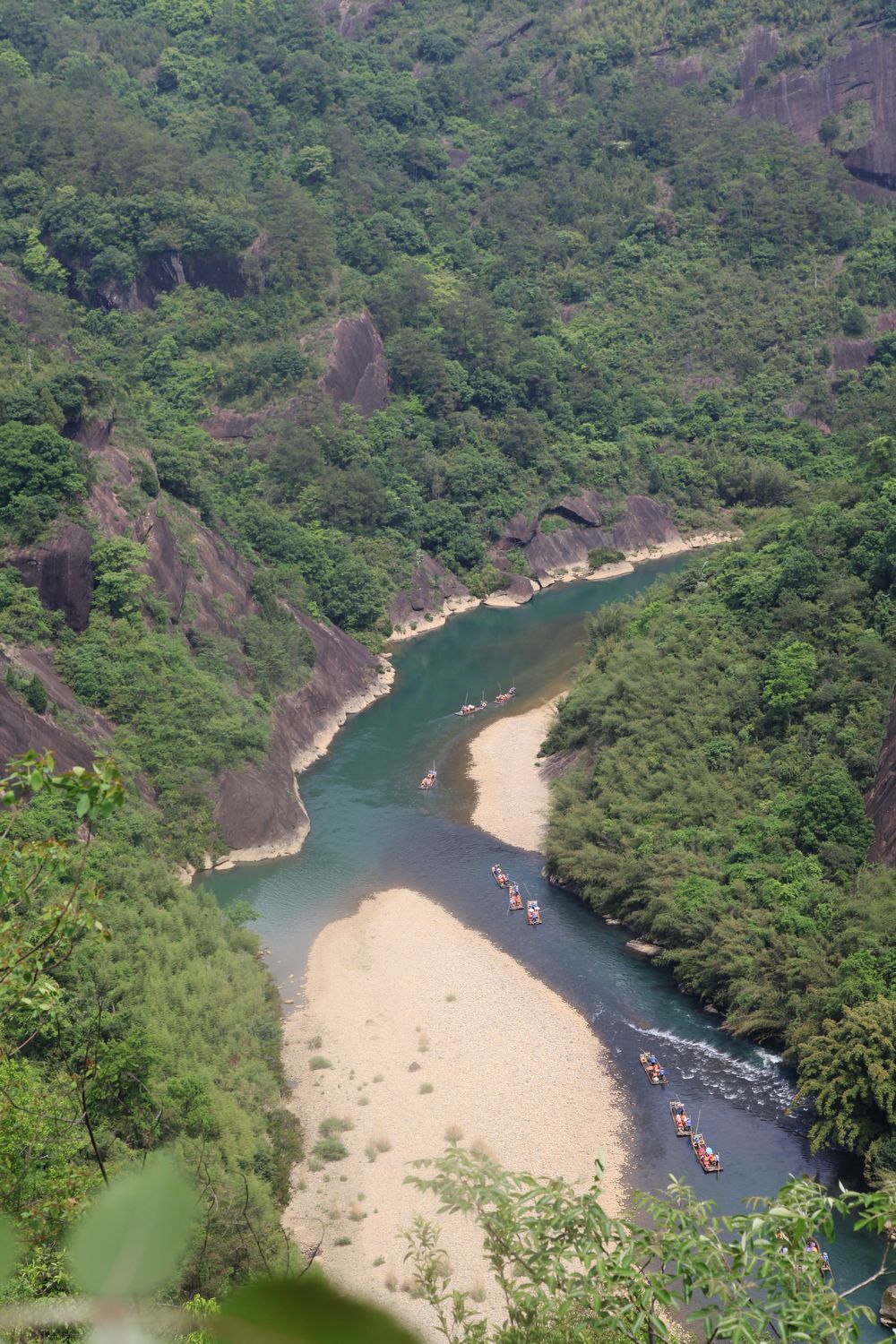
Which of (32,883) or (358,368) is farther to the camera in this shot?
(358,368)

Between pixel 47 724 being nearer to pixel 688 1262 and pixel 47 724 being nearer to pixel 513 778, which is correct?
pixel 513 778

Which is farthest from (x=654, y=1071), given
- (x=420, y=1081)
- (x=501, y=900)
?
(x=501, y=900)

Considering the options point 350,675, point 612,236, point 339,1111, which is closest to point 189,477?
point 350,675

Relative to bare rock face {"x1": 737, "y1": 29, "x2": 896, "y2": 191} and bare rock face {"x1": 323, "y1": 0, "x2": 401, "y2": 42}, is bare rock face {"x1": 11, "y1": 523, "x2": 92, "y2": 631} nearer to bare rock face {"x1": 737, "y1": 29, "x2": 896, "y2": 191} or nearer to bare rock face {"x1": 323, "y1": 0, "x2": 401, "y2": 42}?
bare rock face {"x1": 737, "y1": 29, "x2": 896, "y2": 191}

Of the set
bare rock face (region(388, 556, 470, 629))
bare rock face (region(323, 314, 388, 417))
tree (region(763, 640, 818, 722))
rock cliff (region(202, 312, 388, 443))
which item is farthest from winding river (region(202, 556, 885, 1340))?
bare rock face (region(323, 314, 388, 417))

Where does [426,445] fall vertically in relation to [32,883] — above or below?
below

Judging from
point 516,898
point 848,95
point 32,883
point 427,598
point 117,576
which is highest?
point 848,95

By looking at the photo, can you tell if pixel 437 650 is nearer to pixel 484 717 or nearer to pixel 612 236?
pixel 484 717
